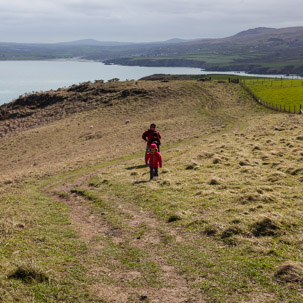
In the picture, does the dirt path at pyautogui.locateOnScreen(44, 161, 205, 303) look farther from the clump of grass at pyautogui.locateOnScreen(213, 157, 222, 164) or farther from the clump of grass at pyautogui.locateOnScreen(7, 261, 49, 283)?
the clump of grass at pyautogui.locateOnScreen(213, 157, 222, 164)

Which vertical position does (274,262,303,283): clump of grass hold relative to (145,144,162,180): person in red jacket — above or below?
below

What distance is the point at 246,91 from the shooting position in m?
79.0

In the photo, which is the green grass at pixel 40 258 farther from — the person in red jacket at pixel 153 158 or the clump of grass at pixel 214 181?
the clump of grass at pixel 214 181

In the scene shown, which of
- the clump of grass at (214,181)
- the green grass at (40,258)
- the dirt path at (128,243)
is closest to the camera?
the green grass at (40,258)

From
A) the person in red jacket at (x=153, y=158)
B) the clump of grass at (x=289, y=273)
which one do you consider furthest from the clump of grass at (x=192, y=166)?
the clump of grass at (x=289, y=273)

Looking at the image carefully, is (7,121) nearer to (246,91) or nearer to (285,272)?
(246,91)

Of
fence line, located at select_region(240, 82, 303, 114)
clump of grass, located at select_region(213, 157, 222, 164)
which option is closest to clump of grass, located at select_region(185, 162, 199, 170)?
clump of grass, located at select_region(213, 157, 222, 164)

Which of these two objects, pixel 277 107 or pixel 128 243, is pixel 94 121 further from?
pixel 128 243

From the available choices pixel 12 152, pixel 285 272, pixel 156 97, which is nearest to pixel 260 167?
pixel 285 272

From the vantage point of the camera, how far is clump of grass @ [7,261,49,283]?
8.69 metres

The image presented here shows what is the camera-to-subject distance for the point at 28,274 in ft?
28.8

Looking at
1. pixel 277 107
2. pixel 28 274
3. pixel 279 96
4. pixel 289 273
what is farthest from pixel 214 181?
pixel 279 96

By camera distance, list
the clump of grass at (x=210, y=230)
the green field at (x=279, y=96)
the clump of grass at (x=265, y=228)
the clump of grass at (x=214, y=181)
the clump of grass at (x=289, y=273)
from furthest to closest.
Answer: the green field at (x=279, y=96)
the clump of grass at (x=214, y=181)
the clump of grass at (x=210, y=230)
the clump of grass at (x=265, y=228)
the clump of grass at (x=289, y=273)

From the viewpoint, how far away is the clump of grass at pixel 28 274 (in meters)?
8.69
